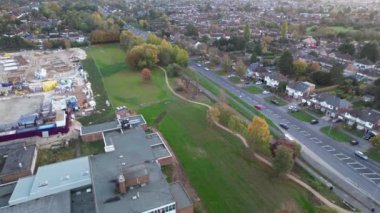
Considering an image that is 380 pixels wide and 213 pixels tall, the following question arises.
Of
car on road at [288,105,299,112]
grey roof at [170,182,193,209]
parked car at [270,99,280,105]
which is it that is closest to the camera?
grey roof at [170,182,193,209]

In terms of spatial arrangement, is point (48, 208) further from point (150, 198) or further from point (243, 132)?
point (243, 132)

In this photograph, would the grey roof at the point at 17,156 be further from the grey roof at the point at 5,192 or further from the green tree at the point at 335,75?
the green tree at the point at 335,75

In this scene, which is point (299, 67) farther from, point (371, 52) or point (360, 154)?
point (360, 154)

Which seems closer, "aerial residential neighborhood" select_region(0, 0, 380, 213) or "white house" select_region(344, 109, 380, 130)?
"aerial residential neighborhood" select_region(0, 0, 380, 213)

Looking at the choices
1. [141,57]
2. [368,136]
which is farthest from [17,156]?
[368,136]

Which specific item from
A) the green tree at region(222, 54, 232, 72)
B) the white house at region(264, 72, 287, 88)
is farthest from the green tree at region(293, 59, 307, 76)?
the green tree at region(222, 54, 232, 72)

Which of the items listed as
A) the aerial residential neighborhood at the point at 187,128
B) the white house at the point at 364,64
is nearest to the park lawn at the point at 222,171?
the aerial residential neighborhood at the point at 187,128

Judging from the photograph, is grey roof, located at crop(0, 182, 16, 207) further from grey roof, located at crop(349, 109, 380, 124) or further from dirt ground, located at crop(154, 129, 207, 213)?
grey roof, located at crop(349, 109, 380, 124)

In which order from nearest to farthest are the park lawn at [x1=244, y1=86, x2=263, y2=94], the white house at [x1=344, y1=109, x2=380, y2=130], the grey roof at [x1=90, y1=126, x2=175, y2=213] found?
the grey roof at [x1=90, y1=126, x2=175, y2=213]
the white house at [x1=344, y1=109, x2=380, y2=130]
the park lawn at [x1=244, y1=86, x2=263, y2=94]
